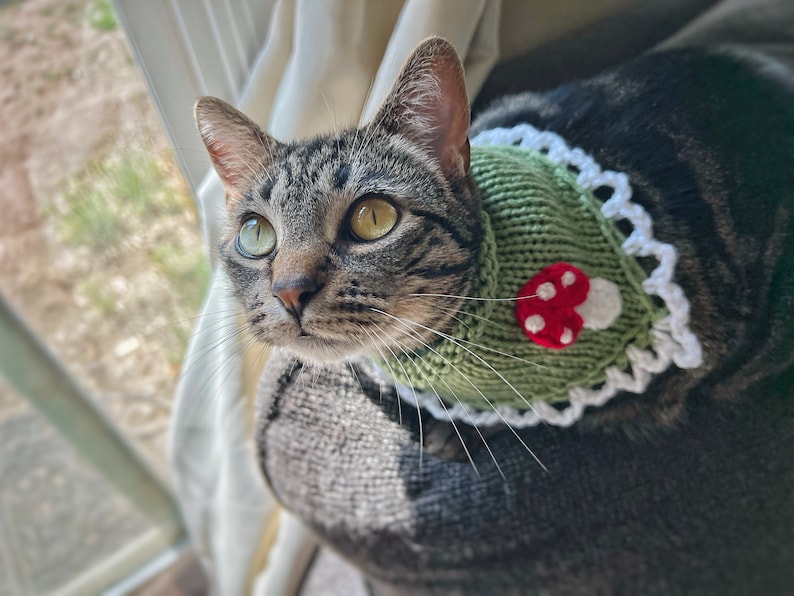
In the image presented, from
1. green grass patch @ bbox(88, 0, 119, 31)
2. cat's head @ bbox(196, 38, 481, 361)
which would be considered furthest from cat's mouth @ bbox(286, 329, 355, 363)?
green grass patch @ bbox(88, 0, 119, 31)

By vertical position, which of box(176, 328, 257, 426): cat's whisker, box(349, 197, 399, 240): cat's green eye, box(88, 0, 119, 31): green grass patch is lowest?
box(176, 328, 257, 426): cat's whisker

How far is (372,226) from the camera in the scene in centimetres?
40

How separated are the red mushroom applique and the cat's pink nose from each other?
157 mm

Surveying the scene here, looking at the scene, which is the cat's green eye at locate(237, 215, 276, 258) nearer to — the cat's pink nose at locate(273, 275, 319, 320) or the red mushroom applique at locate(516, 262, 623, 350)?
the cat's pink nose at locate(273, 275, 319, 320)

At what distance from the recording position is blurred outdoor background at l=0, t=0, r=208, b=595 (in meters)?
0.45

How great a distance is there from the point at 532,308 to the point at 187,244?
0.35m

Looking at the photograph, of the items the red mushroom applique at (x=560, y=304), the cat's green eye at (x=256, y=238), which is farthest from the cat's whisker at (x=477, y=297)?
the cat's green eye at (x=256, y=238)

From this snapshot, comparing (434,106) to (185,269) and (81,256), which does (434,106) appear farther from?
(81,256)

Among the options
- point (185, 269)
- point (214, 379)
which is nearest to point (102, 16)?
point (185, 269)

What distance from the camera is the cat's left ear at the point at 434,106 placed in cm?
37

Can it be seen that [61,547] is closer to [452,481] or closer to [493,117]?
[452,481]

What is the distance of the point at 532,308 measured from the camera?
16.2 inches

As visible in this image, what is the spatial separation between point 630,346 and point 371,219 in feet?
0.74

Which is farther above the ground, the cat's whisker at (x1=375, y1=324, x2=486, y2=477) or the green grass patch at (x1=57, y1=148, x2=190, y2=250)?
the green grass patch at (x1=57, y1=148, x2=190, y2=250)
